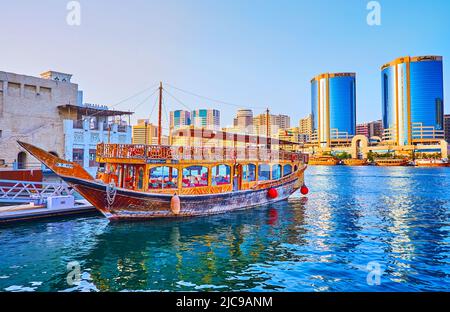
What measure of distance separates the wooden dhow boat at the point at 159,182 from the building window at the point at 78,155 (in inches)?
988

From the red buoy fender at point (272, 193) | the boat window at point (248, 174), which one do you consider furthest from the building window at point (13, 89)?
the red buoy fender at point (272, 193)

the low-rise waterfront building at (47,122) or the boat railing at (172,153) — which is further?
the low-rise waterfront building at (47,122)

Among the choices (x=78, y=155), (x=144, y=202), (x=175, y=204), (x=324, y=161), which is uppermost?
(x=78, y=155)

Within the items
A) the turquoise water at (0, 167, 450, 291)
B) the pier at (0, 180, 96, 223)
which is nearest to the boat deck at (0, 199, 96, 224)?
the pier at (0, 180, 96, 223)

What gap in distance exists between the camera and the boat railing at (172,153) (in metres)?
19.2

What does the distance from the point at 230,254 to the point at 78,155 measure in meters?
36.7

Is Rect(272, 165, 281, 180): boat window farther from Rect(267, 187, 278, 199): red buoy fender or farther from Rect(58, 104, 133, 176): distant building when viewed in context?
Rect(58, 104, 133, 176): distant building

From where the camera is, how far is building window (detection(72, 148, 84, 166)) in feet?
144

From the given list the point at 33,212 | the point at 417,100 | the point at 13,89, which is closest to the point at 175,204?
the point at 33,212

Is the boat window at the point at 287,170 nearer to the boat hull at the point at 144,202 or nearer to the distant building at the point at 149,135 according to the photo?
the boat hull at the point at 144,202

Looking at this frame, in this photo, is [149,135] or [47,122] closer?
[149,135]

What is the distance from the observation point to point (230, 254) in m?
13.6

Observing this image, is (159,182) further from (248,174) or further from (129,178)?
(248,174)

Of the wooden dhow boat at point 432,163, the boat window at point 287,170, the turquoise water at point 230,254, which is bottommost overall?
the turquoise water at point 230,254
